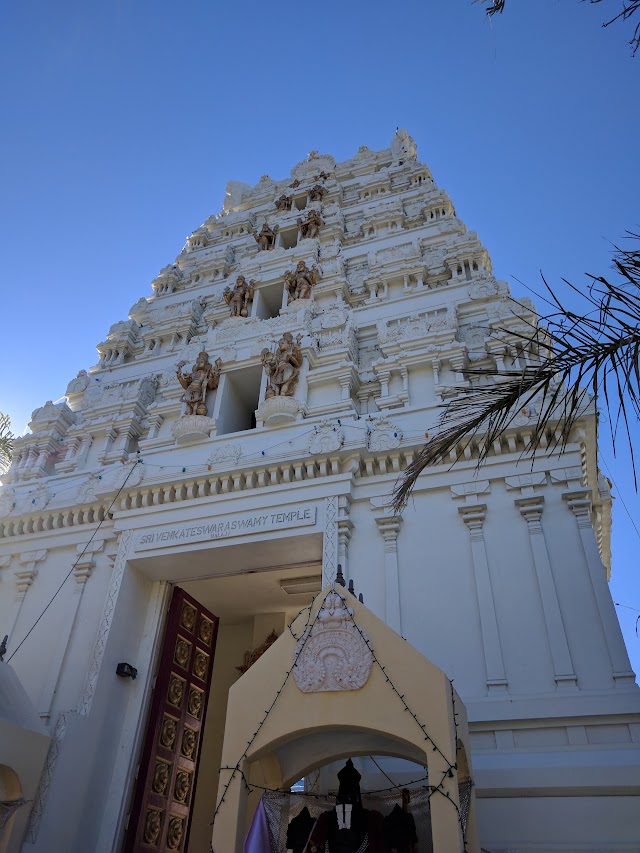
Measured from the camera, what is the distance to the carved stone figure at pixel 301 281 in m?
17.4

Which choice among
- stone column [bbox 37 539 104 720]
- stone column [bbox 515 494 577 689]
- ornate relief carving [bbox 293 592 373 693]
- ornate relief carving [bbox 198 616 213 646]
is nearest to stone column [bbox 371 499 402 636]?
stone column [bbox 515 494 577 689]

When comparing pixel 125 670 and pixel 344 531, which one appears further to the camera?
pixel 125 670

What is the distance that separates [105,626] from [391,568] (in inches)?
203

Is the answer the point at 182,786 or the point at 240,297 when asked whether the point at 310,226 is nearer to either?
the point at 240,297

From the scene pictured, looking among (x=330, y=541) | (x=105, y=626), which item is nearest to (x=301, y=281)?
(x=330, y=541)

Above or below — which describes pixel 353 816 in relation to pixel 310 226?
below

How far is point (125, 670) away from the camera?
446 inches

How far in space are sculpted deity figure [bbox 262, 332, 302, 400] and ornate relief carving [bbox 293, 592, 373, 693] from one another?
7179 millimetres

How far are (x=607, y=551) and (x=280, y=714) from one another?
10.5 m

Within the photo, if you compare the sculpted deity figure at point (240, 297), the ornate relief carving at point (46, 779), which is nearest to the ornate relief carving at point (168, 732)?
the ornate relief carving at point (46, 779)

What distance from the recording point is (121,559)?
486 inches

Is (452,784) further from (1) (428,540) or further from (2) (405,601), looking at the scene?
(1) (428,540)

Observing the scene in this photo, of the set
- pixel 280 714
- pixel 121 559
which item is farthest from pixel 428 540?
pixel 121 559

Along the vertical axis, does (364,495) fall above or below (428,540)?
above
